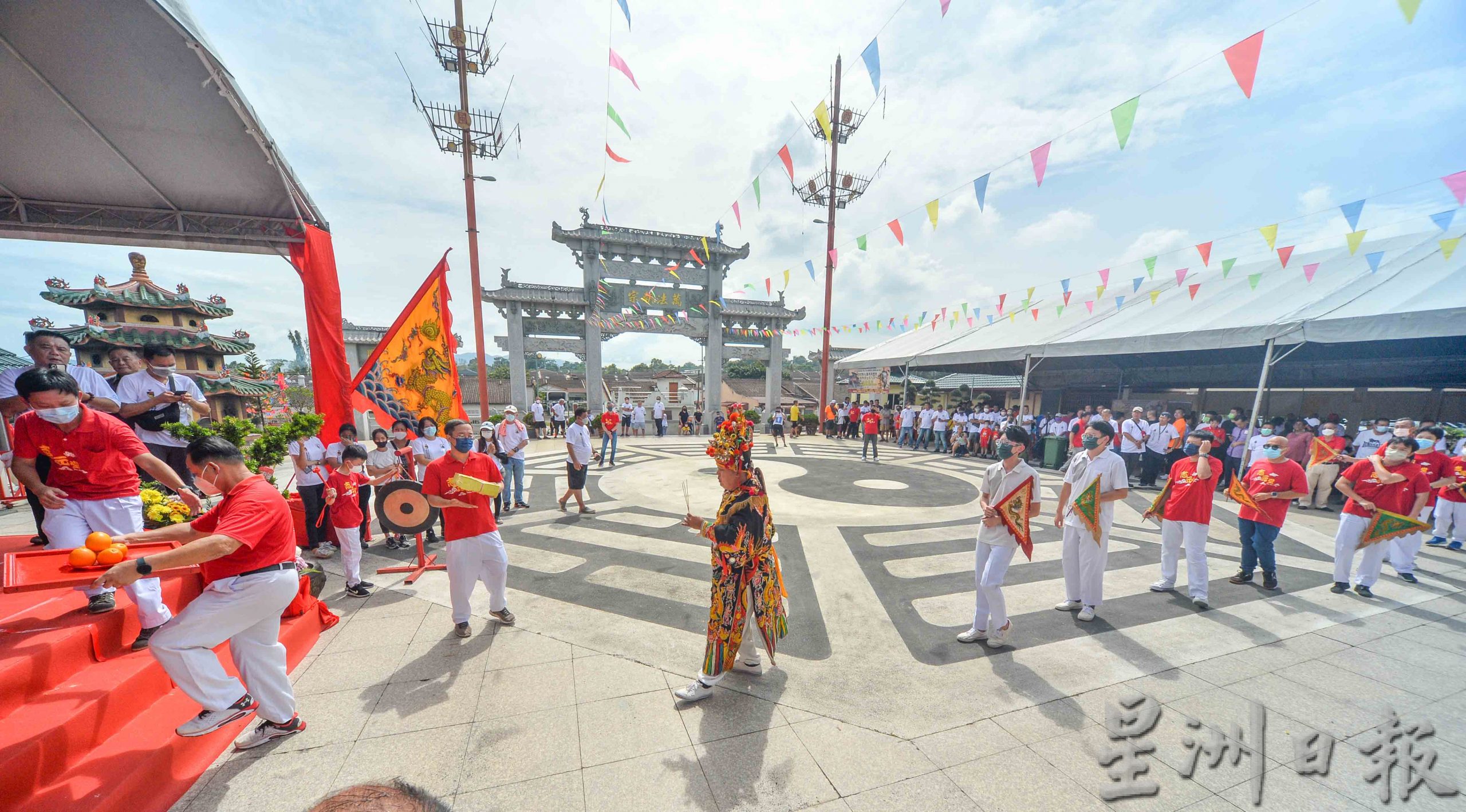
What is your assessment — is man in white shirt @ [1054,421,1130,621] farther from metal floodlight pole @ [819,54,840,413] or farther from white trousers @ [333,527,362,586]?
metal floodlight pole @ [819,54,840,413]

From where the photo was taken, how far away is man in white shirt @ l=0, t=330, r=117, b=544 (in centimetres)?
328

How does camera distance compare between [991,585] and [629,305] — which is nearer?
[991,585]

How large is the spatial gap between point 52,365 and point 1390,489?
1248cm

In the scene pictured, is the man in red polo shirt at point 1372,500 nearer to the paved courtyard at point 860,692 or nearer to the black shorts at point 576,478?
the paved courtyard at point 860,692

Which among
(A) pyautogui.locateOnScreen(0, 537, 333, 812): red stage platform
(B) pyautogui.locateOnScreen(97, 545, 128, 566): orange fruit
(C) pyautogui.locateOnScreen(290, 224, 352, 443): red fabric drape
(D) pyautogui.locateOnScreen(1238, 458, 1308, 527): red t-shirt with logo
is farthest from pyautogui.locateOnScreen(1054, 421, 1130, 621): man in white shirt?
(C) pyautogui.locateOnScreen(290, 224, 352, 443): red fabric drape

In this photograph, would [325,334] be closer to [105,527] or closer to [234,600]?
[105,527]

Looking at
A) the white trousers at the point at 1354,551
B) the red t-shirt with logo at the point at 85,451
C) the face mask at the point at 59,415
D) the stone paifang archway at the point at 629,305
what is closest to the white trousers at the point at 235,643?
the red t-shirt with logo at the point at 85,451

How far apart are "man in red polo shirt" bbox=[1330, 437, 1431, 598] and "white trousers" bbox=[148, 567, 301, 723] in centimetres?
925

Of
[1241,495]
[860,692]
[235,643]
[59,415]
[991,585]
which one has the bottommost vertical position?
[860,692]

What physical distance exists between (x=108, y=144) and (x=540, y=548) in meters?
7.17

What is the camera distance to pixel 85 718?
238 centimetres

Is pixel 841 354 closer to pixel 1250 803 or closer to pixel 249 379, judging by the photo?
pixel 249 379

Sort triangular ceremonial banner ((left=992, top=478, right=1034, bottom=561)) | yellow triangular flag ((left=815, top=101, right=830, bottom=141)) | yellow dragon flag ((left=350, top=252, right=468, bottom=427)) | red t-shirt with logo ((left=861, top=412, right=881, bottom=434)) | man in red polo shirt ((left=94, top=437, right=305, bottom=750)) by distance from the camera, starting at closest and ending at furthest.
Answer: man in red polo shirt ((left=94, top=437, right=305, bottom=750)) < triangular ceremonial banner ((left=992, top=478, right=1034, bottom=561)) < yellow dragon flag ((left=350, top=252, right=468, bottom=427)) < yellow triangular flag ((left=815, top=101, right=830, bottom=141)) < red t-shirt with logo ((left=861, top=412, right=881, bottom=434))

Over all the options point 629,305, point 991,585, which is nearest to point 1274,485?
point 991,585
